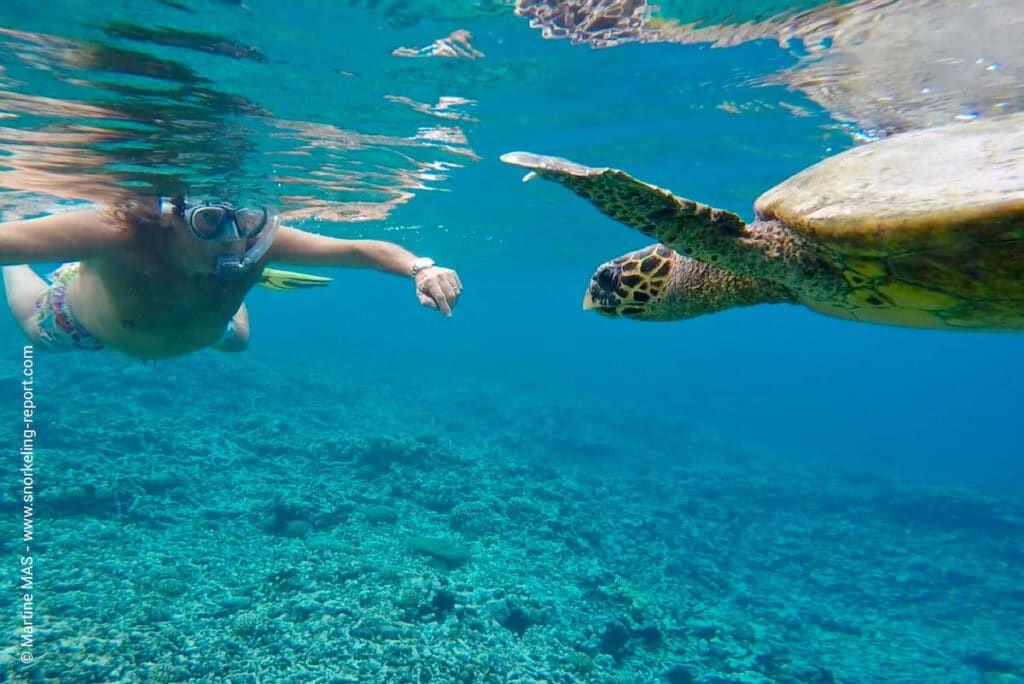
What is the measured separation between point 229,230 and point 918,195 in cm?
527

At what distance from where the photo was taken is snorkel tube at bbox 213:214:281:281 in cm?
517

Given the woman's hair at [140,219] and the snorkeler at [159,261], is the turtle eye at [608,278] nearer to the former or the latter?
the snorkeler at [159,261]

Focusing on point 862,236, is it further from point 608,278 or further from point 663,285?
point 608,278

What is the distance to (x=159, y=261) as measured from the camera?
514 centimetres

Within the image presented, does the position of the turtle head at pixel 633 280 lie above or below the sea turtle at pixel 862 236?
below

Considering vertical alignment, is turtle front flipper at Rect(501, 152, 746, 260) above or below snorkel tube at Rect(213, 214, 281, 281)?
above

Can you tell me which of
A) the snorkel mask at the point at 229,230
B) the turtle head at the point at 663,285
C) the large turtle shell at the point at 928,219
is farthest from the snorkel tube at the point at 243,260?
the large turtle shell at the point at 928,219

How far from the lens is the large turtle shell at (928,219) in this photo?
249cm

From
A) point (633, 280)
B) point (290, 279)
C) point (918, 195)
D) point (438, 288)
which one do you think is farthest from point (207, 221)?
point (918, 195)

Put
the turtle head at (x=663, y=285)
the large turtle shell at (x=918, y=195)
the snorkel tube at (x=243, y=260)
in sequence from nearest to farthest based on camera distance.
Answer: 1. the large turtle shell at (x=918, y=195)
2. the turtle head at (x=663, y=285)
3. the snorkel tube at (x=243, y=260)

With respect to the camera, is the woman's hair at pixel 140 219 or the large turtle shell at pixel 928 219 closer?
the large turtle shell at pixel 928 219

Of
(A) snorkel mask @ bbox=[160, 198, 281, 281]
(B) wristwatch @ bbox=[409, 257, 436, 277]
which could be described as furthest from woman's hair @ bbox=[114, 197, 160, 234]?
(B) wristwatch @ bbox=[409, 257, 436, 277]

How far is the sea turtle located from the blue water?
15.8 ft

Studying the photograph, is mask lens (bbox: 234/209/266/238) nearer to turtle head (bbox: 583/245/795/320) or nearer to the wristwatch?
the wristwatch
